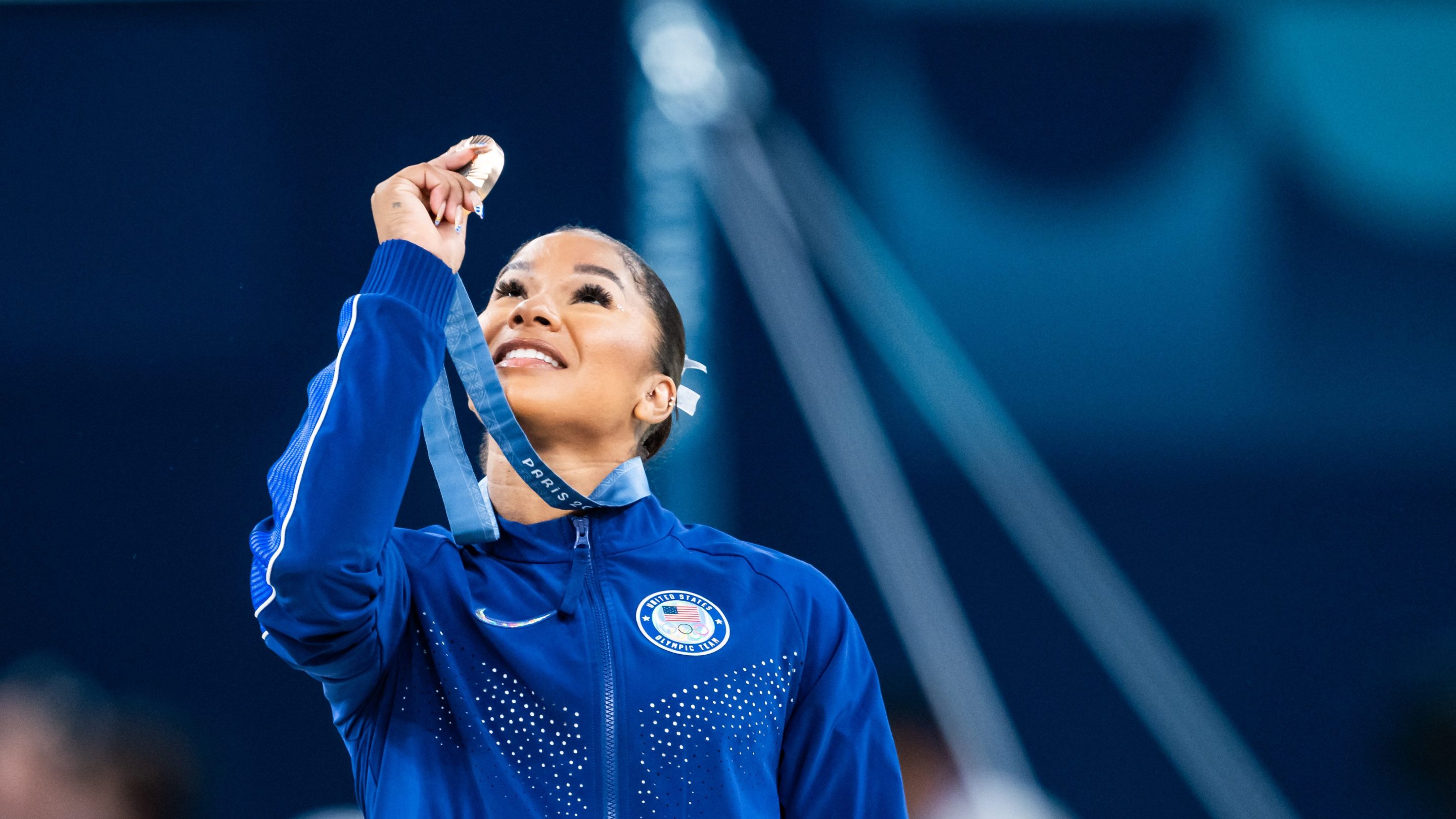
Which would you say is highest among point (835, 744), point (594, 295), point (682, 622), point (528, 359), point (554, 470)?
point (594, 295)

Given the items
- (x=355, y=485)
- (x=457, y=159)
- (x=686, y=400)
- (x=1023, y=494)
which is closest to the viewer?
(x=355, y=485)

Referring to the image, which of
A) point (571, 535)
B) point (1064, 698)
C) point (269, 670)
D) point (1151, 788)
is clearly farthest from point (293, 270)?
point (1151, 788)

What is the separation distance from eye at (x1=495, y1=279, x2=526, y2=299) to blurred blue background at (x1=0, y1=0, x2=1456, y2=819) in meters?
1.00

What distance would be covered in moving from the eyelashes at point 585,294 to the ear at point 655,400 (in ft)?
0.35

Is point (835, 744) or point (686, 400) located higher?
point (686, 400)

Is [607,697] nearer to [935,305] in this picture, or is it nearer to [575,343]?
[575,343]

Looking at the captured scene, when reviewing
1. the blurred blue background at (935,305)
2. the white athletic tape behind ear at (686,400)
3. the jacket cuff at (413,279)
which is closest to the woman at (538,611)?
the jacket cuff at (413,279)

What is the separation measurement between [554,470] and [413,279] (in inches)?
11.8

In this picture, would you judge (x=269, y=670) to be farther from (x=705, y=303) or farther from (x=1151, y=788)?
(x=1151, y=788)

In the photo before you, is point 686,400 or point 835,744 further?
point 686,400

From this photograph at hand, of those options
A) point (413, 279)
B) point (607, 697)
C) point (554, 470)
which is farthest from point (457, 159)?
point (607, 697)

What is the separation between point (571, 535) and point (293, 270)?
1.43m

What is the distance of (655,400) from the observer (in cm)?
147

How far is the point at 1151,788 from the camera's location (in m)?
2.36
